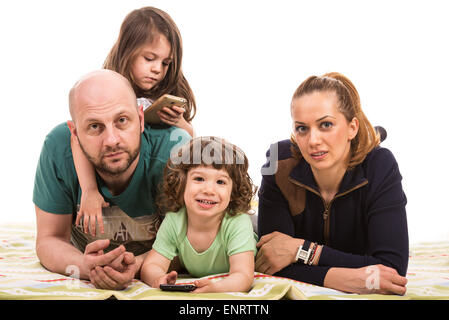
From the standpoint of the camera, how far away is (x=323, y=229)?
64.4 inches

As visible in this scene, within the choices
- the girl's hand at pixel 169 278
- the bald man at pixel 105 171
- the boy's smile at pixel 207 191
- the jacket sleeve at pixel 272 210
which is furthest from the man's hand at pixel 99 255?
the jacket sleeve at pixel 272 210

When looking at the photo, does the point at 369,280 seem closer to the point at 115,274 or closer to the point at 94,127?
the point at 115,274

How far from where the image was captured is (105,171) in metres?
1.58

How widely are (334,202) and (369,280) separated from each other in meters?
0.28

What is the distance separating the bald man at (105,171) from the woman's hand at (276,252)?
37 cm

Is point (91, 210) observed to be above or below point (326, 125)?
below

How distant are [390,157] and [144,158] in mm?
771

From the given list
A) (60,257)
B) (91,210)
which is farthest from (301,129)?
(60,257)

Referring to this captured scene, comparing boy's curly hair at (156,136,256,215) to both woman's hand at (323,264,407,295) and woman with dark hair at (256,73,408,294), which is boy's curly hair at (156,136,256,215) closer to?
woman with dark hair at (256,73,408,294)

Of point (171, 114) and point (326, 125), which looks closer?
point (326, 125)

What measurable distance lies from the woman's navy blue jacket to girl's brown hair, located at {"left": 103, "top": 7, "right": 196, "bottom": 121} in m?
0.50

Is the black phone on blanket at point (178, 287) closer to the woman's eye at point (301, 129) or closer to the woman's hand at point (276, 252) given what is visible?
the woman's hand at point (276, 252)

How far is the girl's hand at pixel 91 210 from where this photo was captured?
148cm

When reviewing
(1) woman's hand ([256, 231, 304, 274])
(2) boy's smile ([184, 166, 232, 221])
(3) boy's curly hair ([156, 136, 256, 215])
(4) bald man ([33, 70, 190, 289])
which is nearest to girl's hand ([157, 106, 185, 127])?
(4) bald man ([33, 70, 190, 289])
